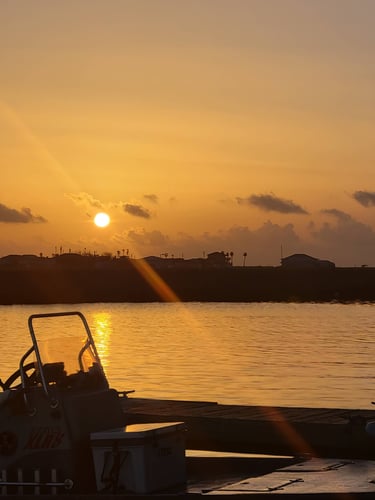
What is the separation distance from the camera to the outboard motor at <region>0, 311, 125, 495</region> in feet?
43.4

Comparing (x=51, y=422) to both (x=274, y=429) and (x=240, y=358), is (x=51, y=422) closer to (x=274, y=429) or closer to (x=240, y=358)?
(x=274, y=429)

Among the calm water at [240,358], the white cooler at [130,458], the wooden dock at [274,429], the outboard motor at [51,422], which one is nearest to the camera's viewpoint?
the white cooler at [130,458]

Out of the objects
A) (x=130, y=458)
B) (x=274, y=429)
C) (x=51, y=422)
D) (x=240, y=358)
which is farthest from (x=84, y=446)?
(x=240, y=358)

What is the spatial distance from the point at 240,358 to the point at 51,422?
44.9 meters

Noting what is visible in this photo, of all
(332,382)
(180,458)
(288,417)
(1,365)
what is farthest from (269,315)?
(180,458)

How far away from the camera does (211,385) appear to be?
42.8 meters

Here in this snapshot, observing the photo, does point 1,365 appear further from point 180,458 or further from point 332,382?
point 180,458

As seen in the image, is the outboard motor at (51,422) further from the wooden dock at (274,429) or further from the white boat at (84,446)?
the wooden dock at (274,429)

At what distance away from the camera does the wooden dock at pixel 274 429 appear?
2016 cm

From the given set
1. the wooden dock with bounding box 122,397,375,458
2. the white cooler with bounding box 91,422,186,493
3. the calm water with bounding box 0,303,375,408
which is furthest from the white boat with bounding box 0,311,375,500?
the calm water with bounding box 0,303,375,408

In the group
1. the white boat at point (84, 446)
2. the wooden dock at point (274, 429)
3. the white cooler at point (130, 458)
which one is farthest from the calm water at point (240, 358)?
the white cooler at point (130, 458)

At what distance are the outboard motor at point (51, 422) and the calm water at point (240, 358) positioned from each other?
2260cm

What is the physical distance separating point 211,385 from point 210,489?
29254 mm

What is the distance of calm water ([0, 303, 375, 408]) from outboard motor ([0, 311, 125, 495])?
22.6m
